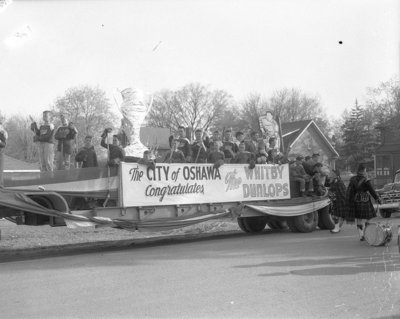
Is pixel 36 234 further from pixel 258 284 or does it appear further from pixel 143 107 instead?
pixel 258 284

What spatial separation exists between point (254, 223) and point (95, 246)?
496 centimetres

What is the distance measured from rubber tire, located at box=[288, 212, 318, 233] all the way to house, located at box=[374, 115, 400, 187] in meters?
28.0

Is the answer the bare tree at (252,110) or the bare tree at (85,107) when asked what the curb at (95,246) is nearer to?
the bare tree at (85,107)

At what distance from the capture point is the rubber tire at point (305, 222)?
47.8 feet

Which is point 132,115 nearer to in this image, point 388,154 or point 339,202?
point 339,202

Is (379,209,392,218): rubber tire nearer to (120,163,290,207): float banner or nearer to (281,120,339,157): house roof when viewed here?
(120,163,290,207): float banner

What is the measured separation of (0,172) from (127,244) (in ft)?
12.9

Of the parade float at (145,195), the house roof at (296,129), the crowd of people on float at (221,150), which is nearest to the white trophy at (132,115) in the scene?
the parade float at (145,195)

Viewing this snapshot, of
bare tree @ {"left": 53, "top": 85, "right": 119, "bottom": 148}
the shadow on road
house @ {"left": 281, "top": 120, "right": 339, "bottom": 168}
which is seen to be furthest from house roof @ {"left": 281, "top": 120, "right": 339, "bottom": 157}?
the shadow on road

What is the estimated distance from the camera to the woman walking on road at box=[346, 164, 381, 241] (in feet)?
37.7

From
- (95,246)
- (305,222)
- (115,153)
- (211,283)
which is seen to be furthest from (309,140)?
(211,283)

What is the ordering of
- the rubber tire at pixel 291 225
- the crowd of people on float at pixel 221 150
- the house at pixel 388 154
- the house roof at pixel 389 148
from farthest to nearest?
1. the house roof at pixel 389 148
2. the house at pixel 388 154
3. the rubber tire at pixel 291 225
4. the crowd of people on float at pixel 221 150

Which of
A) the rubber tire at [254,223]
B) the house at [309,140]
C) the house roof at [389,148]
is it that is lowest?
the rubber tire at [254,223]

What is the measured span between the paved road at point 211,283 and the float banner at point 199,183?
1.29m
